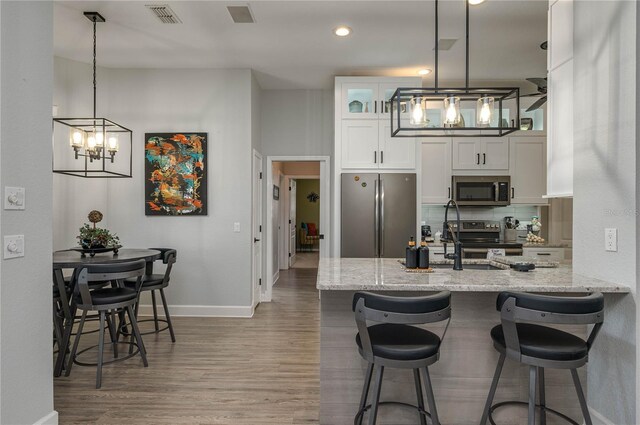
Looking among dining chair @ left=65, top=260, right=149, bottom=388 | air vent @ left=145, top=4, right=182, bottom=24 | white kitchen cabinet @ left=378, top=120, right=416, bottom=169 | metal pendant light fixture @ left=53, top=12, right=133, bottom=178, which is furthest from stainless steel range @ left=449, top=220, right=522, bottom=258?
metal pendant light fixture @ left=53, top=12, right=133, bottom=178

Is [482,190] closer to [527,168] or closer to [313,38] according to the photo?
[527,168]

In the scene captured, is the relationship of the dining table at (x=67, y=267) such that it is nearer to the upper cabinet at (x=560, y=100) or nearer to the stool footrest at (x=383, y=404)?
the stool footrest at (x=383, y=404)

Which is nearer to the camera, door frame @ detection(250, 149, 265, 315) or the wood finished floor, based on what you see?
the wood finished floor

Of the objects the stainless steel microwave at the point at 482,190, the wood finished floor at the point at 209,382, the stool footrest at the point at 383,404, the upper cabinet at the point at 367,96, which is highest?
the upper cabinet at the point at 367,96

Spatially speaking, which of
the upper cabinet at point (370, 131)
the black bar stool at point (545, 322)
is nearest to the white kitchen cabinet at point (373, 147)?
the upper cabinet at point (370, 131)

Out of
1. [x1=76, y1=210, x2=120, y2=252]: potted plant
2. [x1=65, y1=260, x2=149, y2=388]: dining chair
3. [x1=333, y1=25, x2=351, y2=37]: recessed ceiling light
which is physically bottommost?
[x1=65, y1=260, x2=149, y2=388]: dining chair

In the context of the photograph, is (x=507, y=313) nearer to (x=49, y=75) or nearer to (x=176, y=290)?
(x=49, y=75)

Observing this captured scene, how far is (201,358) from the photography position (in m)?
3.26

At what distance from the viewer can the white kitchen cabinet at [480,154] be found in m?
4.82

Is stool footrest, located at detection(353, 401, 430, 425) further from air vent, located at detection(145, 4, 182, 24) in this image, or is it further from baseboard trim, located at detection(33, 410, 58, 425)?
air vent, located at detection(145, 4, 182, 24)

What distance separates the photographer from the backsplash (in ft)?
16.8

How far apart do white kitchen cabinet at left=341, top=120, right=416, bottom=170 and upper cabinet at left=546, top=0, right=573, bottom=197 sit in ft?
6.47

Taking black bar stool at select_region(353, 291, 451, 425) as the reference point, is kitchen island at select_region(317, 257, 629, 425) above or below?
below

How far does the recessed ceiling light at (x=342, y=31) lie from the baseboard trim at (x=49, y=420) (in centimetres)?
366
